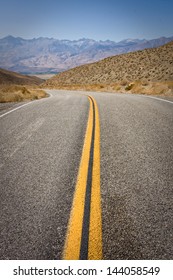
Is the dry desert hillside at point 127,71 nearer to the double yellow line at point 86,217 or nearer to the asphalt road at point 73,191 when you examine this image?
the asphalt road at point 73,191

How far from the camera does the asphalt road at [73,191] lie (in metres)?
2.49

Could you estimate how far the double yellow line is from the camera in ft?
7.74

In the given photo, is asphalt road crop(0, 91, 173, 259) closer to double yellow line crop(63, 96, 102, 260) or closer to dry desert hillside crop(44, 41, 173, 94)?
double yellow line crop(63, 96, 102, 260)

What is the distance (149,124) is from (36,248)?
214 inches

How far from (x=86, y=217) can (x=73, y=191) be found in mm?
616

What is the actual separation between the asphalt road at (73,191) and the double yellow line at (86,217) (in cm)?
7

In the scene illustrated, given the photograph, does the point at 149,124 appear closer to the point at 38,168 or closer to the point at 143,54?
the point at 38,168

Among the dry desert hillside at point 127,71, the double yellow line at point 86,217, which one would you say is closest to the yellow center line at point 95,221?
the double yellow line at point 86,217

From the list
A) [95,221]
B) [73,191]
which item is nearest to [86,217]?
[95,221]

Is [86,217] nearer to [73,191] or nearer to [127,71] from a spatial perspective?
[73,191]

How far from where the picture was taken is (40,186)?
3596 millimetres

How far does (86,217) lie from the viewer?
284 cm

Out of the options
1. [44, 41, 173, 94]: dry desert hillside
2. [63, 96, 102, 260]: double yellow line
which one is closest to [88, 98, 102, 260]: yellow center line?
[63, 96, 102, 260]: double yellow line
